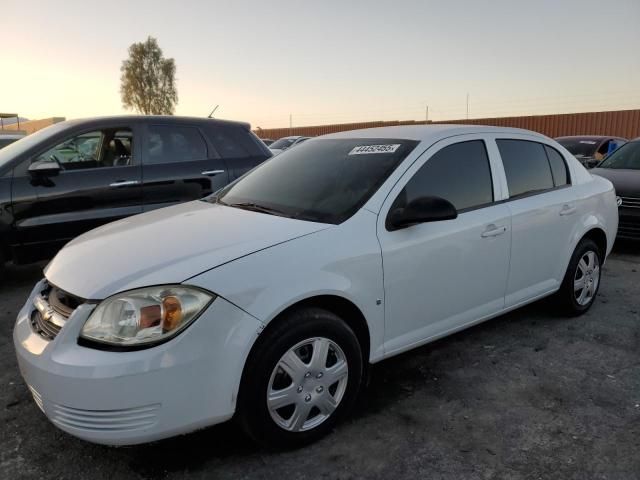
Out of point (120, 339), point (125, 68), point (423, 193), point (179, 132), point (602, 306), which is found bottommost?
point (602, 306)

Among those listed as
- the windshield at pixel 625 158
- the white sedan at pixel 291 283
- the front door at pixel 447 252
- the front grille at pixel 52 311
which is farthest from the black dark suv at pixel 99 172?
the windshield at pixel 625 158

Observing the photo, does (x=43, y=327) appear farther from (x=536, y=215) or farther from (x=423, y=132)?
(x=536, y=215)

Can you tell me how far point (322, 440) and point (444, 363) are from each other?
1200mm

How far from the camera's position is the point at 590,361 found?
11.3ft

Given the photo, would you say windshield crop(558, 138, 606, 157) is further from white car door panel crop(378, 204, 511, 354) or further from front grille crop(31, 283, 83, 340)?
front grille crop(31, 283, 83, 340)

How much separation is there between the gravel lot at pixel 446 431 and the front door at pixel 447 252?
14.6 inches

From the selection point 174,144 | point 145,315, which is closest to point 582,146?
point 174,144

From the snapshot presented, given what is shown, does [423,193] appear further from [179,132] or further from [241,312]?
[179,132]

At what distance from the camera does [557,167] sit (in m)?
4.01

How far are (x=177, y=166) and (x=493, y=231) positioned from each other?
3464 mm

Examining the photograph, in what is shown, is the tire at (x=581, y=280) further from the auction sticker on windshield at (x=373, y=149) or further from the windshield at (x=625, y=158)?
the windshield at (x=625, y=158)

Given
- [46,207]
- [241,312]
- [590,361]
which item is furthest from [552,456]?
[46,207]

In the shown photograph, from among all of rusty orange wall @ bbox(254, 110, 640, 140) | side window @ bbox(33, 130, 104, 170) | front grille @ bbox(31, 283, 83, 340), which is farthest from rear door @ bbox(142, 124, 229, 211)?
rusty orange wall @ bbox(254, 110, 640, 140)

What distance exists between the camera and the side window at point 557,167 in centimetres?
396
